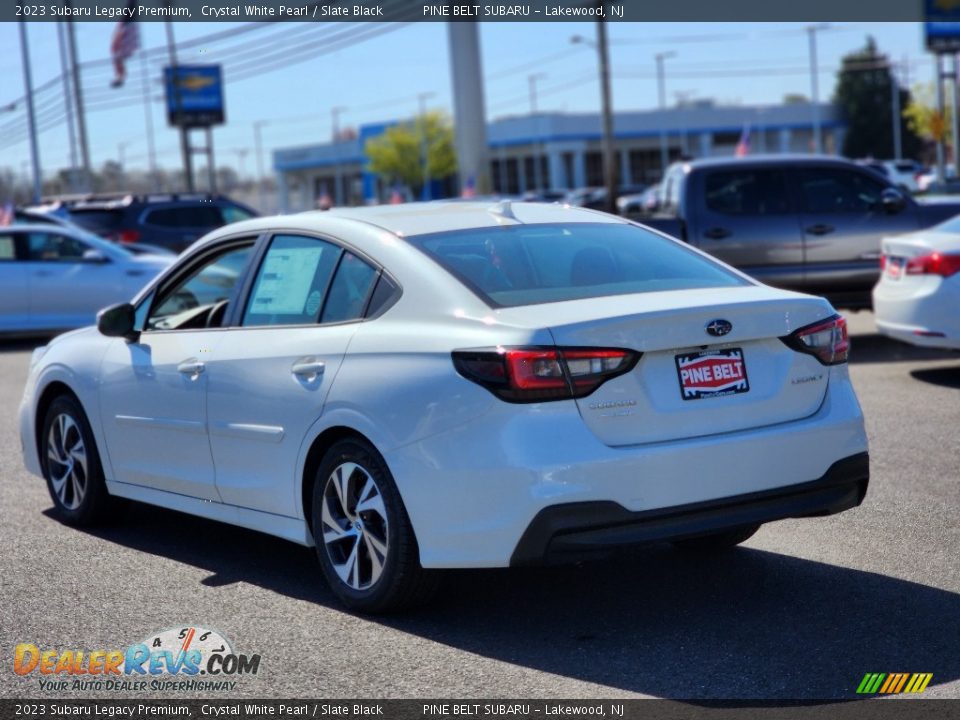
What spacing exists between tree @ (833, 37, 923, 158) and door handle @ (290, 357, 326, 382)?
102 meters

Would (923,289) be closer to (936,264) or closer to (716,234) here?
(936,264)

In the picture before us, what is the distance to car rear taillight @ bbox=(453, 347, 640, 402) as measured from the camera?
4.69 m

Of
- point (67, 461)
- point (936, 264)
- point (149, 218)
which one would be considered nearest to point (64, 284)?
point (149, 218)

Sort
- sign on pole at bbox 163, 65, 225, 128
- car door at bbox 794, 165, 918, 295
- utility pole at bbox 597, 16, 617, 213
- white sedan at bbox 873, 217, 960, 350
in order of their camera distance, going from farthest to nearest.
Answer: sign on pole at bbox 163, 65, 225, 128 < utility pole at bbox 597, 16, 617, 213 < car door at bbox 794, 165, 918, 295 < white sedan at bbox 873, 217, 960, 350

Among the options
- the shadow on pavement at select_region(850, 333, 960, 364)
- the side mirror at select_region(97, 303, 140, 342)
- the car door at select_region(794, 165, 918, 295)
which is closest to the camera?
the side mirror at select_region(97, 303, 140, 342)

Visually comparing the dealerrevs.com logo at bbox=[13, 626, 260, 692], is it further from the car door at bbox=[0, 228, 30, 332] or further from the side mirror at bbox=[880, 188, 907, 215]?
the car door at bbox=[0, 228, 30, 332]

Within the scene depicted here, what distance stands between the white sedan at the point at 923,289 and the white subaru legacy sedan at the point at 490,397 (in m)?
Answer: 5.27

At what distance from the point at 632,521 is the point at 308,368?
4.91 feet

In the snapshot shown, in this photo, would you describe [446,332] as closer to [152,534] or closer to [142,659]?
[142,659]

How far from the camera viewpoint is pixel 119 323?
668 centimetres

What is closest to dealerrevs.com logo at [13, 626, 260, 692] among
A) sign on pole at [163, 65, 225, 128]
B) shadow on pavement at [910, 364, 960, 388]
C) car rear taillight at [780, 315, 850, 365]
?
car rear taillight at [780, 315, 850, 365]

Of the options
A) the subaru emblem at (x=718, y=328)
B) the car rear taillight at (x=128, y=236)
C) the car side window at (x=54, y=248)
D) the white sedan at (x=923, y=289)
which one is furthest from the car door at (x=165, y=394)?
the car rear taillight at (x=128, y=236)

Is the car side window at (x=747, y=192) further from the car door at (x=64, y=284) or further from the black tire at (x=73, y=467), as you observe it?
the black tire at (x=73, y=467)

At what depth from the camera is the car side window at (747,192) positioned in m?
13.9
